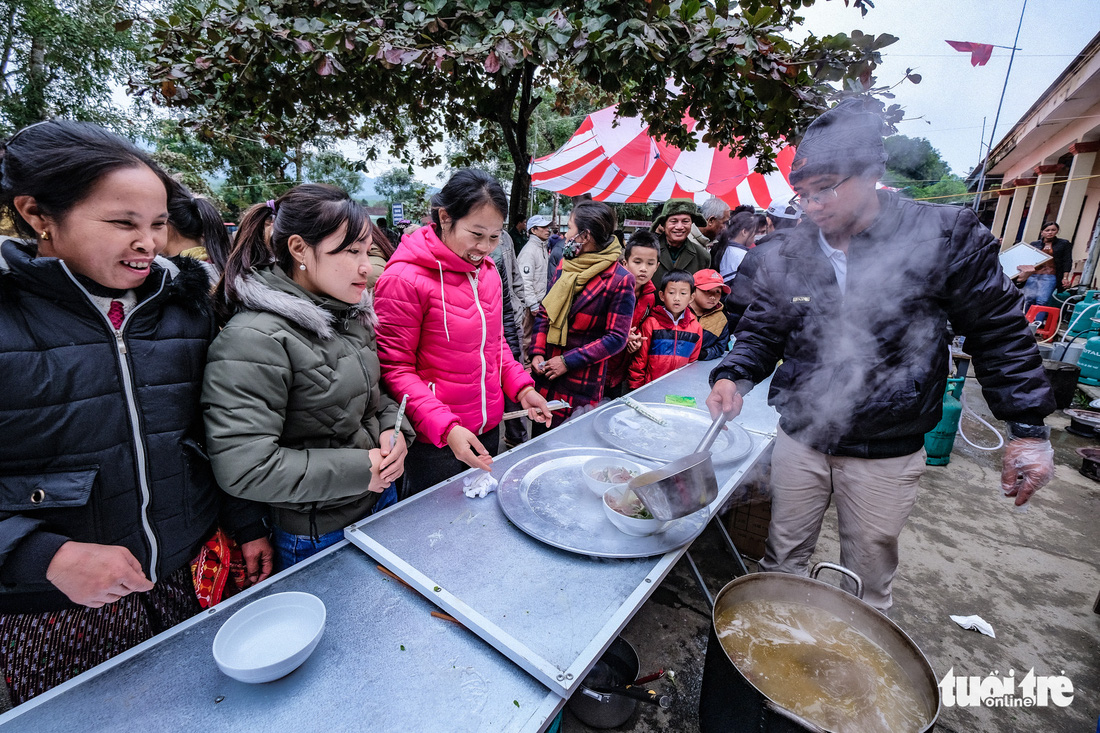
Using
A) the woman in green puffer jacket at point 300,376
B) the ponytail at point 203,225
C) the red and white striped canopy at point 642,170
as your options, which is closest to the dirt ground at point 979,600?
the woman in green puffer jacket at point 300,376

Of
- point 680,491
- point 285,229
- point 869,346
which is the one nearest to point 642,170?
point 869,346

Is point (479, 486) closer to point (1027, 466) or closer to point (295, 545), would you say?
point (295, 545)

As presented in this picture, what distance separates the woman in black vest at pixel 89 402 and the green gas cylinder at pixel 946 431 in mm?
5484

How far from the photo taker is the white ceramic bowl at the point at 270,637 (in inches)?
37.1

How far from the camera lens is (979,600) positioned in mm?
2996

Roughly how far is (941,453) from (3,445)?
624 centimetres

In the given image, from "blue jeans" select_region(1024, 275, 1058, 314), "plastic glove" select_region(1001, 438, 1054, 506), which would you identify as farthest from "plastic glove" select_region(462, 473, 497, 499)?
"blue jeans" select_region(1024, 275, 1058, 314)

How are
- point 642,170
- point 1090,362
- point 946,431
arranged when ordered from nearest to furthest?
point 946,431
point 1090,362
point 642,170

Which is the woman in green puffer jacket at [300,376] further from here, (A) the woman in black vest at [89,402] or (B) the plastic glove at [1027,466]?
(B) the plastic glove at [1027,466]

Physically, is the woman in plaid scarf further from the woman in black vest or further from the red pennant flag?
the woman in black vest

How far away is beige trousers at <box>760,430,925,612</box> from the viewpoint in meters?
1.96

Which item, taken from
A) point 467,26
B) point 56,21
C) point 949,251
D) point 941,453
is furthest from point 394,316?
point 56,21

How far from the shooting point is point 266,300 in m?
1.32

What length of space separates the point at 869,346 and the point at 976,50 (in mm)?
2053
